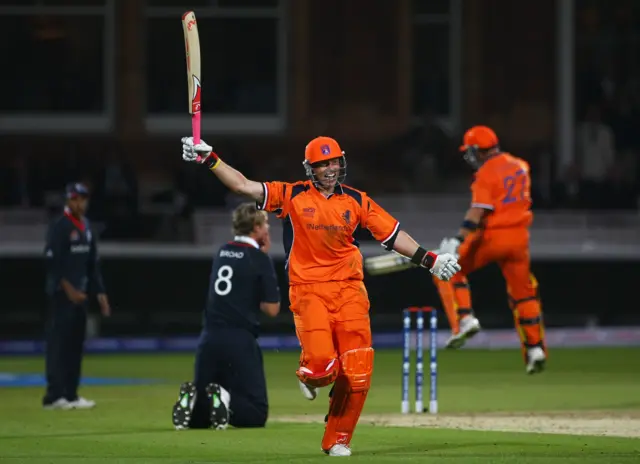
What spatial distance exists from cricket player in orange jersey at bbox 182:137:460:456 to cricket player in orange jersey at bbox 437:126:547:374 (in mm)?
5216

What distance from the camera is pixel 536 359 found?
17406mm

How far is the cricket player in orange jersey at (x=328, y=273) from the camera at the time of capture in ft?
38.4

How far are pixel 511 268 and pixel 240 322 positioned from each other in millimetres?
4003

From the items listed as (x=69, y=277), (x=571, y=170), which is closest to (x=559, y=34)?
(x=571, y=170)

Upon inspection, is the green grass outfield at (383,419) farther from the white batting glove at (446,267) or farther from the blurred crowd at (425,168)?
the blurred crowd at (425,168)

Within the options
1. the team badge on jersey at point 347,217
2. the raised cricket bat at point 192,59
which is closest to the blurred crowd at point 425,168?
the raised cricket bat at point 192,59

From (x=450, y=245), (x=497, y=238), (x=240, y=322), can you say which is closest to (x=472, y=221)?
(x=497, y=238)

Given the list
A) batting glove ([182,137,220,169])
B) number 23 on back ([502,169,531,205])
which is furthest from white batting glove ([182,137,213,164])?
number 23 on back ([502,169,531,205])

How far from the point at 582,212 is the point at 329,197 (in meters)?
14.4

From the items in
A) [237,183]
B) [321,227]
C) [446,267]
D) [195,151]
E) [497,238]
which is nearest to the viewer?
[195,151]

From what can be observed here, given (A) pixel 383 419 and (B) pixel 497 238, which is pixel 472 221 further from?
(A) pixel 383 419

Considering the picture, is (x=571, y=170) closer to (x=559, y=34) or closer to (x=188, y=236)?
(x=559, y=34)

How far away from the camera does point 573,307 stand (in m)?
24.5

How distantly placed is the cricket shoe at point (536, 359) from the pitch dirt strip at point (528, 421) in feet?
5.74
